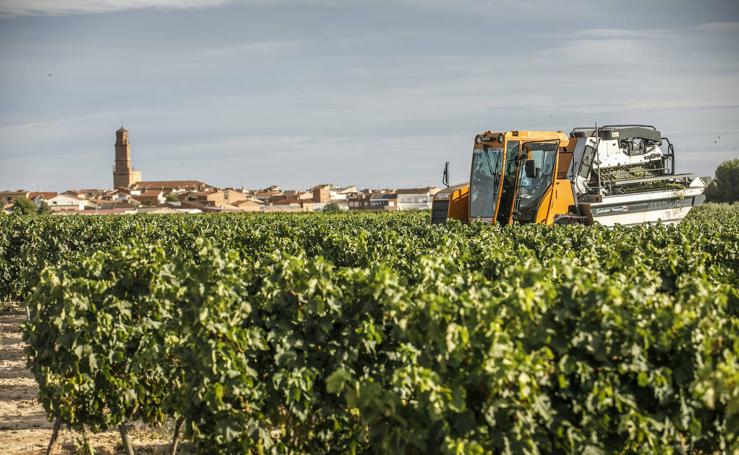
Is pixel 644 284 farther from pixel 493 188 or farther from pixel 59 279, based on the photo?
pixel 493 188

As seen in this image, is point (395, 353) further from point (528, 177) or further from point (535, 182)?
point (535, 182)

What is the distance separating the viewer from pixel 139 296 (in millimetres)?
7922

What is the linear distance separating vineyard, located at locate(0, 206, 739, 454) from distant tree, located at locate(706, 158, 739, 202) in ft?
193

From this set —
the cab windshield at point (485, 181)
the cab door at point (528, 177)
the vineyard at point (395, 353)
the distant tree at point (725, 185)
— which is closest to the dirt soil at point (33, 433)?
the vineyard at point (395, 353)

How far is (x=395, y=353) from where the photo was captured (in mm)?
6031

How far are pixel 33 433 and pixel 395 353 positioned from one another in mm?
5428

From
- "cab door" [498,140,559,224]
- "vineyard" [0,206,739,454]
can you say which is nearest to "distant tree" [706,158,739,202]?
"cab door" [498,140,559,224]

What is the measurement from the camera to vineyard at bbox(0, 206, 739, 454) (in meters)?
5.09

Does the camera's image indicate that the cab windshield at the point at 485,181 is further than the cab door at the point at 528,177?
Yes

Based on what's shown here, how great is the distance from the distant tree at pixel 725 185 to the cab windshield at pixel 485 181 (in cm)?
4872

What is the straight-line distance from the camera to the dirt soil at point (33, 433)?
28.9 ft

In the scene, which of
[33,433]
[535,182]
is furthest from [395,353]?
[535,182]

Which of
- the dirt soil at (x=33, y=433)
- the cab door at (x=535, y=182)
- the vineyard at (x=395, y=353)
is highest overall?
the cab door at (x=535, y=182)

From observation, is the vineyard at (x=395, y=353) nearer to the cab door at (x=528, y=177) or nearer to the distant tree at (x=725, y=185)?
the cab door at (x=528, y=177)
